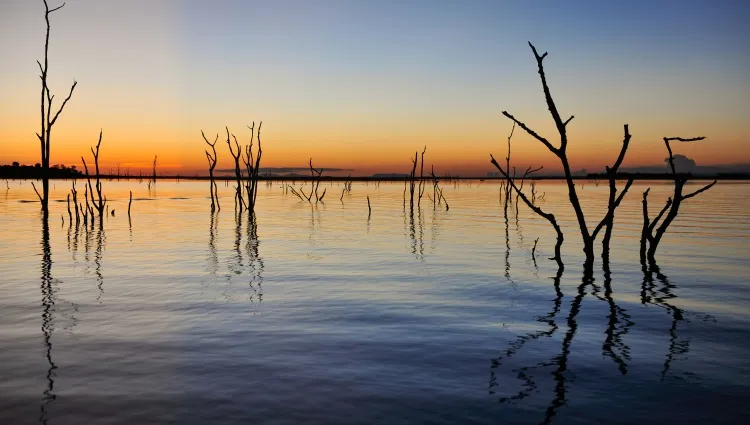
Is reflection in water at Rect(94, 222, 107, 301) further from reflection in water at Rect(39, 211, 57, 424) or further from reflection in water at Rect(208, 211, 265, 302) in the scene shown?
reflection in water at Rect(208, 211, 265, 302)

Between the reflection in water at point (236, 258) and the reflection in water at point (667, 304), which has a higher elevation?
the reflection in water at point (667, 304)

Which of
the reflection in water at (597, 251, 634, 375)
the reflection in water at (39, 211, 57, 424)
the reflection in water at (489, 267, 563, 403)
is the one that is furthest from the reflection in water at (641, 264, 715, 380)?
the reflection in water at (39, 211, 57, 424)

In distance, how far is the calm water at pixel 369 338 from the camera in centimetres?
504

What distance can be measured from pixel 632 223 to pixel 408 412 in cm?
2386

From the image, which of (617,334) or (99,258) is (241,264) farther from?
(617,334)

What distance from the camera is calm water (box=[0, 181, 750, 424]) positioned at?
16.5 ft

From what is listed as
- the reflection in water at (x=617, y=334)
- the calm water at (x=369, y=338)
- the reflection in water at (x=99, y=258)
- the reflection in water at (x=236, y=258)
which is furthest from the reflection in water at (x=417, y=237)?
the reflection in water at (x=99, y=258)

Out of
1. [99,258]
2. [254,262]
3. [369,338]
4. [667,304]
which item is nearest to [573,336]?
[369,338]

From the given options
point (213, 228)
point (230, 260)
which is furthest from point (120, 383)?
point (213, 228)

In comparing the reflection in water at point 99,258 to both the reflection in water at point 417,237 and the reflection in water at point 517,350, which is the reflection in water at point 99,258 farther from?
the reflection in water at point 417,237

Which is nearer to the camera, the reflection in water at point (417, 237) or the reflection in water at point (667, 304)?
the reflection in water at point (667, 304)

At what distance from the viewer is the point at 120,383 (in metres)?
5.49

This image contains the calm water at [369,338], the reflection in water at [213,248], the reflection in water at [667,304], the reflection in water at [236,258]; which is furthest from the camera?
the reflection in water at [213,248]

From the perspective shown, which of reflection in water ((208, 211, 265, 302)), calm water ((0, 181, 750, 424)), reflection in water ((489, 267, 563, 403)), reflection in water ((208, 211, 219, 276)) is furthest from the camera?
reflection in water ((208, 211, 219, 276))
